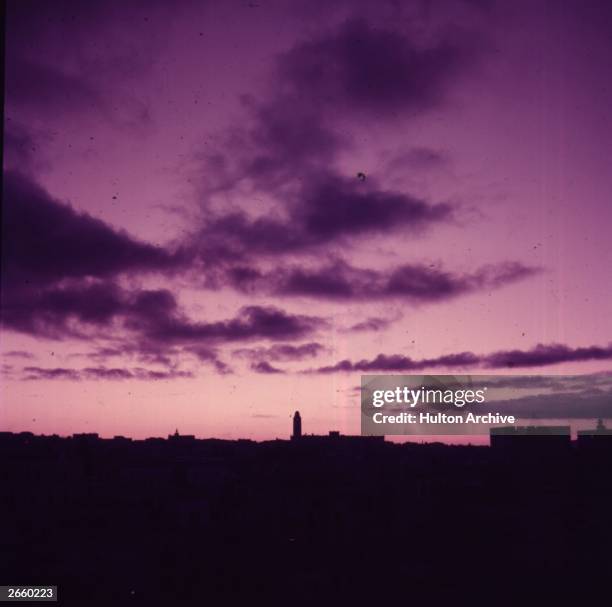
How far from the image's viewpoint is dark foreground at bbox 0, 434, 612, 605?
84.6ft

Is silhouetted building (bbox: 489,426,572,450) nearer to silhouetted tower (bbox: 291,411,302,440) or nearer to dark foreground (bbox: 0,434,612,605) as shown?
dark foreground (bbox: 0,434,612,605)

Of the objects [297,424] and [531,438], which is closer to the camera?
A: [531,438]

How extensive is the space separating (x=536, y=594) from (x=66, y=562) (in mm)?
21602

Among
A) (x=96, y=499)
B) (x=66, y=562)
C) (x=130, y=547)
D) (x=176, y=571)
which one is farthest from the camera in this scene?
(x=96, y=499)

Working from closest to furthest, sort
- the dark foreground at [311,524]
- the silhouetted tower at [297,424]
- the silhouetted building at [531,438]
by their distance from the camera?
the dark foreground at [311,524]
the silhouetted building at [531,438]
the silhouetted tower at [297,424]

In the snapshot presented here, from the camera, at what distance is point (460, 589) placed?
25.0 m

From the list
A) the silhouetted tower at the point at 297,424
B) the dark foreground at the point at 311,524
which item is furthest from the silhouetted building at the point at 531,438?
the silhouetted tower at the point at 297,424

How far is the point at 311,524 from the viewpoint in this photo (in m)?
38.0

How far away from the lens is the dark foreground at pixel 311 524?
25.8 m

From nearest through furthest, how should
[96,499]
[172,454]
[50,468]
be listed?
[96,499] < [50,468] < [172,454]

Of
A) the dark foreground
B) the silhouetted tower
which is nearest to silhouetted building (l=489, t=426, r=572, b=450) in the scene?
the dark foreground

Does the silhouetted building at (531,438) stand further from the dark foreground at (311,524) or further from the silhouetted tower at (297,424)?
the silhouetted tower at (297,424)

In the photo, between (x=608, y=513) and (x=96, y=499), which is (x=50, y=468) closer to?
(x=96, y=499)

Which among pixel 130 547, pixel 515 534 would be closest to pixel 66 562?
pixel 130 547
